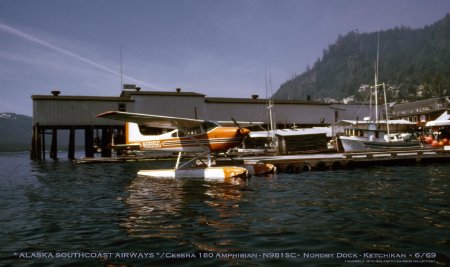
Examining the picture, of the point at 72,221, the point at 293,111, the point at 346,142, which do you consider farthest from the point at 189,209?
the point at 293,111

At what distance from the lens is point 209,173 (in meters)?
17.9

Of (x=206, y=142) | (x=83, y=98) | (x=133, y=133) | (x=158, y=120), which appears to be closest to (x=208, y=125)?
(x=206, y=142)

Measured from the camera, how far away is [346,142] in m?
31.4

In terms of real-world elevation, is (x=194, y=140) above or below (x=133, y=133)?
below

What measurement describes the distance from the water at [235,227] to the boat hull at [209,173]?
3.52m

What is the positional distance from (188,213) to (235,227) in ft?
7.36

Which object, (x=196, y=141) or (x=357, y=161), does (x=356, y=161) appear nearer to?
(x=357, y=161)

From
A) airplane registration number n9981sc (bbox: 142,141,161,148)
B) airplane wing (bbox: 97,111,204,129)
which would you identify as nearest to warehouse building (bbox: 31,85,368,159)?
airplane registration number n9981sc (bbox: 142,141,161,148)

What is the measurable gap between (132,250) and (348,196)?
26.2ft

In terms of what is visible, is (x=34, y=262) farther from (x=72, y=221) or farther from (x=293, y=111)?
(x=293, y=111)

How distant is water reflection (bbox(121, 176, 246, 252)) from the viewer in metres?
7.33

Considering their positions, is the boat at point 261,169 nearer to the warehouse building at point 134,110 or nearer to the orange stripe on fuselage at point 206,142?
the orange stripe on fuselage at point 206,142

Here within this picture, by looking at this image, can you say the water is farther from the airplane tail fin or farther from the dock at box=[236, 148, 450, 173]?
the airplane tail fin

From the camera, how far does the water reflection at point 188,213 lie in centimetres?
733
